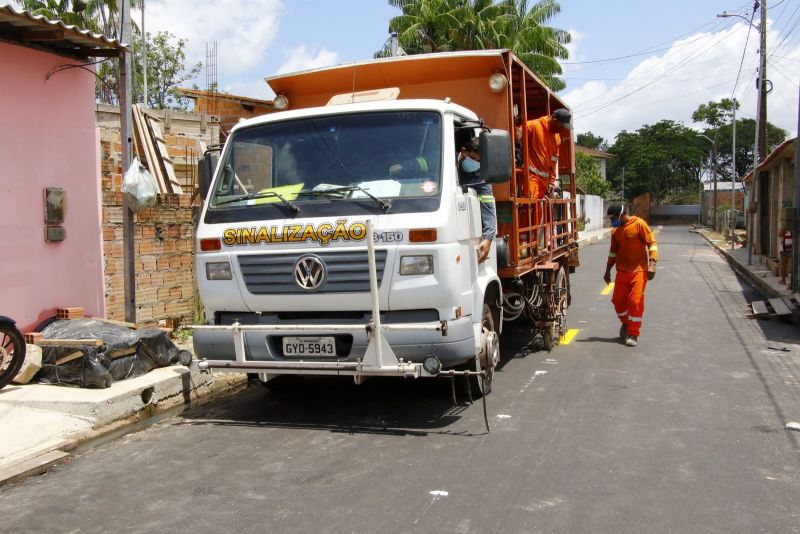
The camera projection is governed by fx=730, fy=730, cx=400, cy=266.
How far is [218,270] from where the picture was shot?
5512 mm

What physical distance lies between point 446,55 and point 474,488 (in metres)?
4.00

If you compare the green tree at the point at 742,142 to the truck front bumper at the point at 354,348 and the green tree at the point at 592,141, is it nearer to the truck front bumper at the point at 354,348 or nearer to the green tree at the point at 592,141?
the green tree at the point at 592,141

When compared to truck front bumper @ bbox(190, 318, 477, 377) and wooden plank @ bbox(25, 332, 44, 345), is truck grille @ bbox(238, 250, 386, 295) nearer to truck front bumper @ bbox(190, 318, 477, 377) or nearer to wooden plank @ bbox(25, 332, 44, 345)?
truck front bumper @ bbox(190, 318, 477, 377)

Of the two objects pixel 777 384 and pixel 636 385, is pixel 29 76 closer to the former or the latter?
pixel 636 385

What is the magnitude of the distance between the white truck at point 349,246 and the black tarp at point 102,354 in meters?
0.93

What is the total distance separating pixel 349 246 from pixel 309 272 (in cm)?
36

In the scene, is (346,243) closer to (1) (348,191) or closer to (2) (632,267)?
(1) (348,191)

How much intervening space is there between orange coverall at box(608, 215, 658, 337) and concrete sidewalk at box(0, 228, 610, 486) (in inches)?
195

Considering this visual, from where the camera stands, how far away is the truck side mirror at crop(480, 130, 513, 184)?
18.1 ft

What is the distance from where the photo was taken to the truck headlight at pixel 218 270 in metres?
5.48

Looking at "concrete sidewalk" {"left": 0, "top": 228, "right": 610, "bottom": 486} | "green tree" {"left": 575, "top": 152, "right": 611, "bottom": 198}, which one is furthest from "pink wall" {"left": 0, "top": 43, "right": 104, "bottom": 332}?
"green tree" {"left": 575, "top": 152, "right": 611, "bottom": 198}

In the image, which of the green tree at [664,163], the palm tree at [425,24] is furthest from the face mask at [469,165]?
the green tree at [664,163]

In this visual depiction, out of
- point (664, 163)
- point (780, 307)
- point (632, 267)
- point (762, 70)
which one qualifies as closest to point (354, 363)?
point (632, 267)

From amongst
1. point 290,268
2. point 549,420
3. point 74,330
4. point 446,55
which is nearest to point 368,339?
point 290,268
